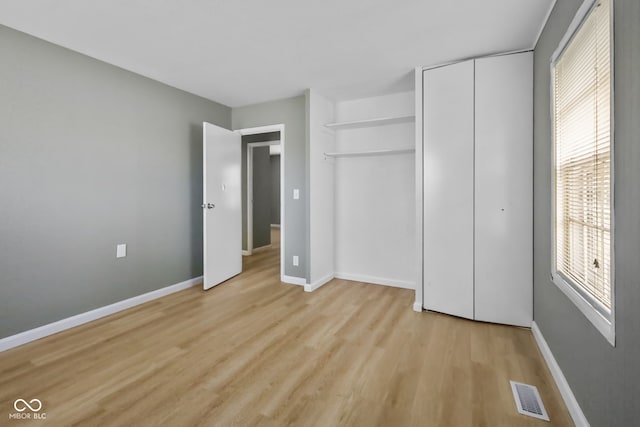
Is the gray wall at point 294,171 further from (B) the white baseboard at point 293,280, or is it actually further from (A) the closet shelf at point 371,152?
(A) the closet shelf at point 371,152

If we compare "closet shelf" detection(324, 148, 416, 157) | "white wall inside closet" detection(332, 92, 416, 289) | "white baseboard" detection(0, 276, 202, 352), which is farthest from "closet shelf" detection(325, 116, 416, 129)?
"white baseboard" detection(0, 276, 202, 352)

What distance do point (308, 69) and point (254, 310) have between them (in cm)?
251

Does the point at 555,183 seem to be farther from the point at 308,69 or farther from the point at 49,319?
the point at 49,319

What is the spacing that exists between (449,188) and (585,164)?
126cm

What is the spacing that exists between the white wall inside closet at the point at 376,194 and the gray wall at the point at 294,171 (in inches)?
19.0

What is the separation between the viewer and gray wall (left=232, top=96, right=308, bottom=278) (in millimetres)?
3822

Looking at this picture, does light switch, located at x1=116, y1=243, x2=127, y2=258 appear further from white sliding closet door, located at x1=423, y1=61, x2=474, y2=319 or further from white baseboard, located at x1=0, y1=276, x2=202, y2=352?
white sliding closet door, located at x1=423, y1=61, x2=474, y2=319

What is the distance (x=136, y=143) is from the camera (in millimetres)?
3066

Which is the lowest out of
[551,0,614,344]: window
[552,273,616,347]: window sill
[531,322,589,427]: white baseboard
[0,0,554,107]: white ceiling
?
[531,322,589,427]: white baseboard

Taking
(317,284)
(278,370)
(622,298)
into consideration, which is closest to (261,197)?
(317,284)

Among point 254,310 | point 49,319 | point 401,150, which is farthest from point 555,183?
point 49,319

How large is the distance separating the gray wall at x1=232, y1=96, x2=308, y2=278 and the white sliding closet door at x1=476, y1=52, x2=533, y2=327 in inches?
79.6

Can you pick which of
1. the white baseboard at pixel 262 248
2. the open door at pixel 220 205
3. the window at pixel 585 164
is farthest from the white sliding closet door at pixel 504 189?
the white baseboard at pixel 262 248

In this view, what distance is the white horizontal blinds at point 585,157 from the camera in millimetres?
1254
